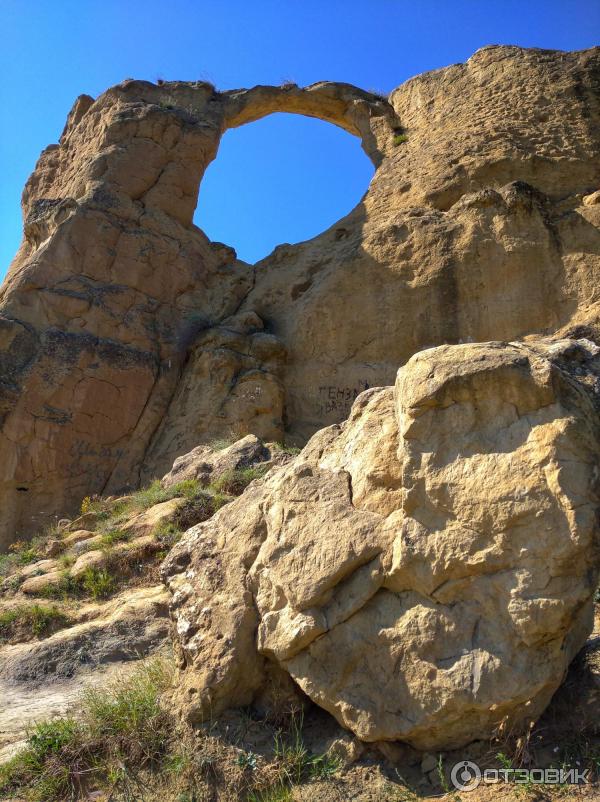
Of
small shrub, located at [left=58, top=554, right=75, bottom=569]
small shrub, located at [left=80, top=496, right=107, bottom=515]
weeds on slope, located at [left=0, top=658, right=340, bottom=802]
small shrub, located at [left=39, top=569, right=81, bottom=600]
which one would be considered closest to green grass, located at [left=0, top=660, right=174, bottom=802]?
weeds on slope, located at [left=0, top=658, right=340, bottom=802]

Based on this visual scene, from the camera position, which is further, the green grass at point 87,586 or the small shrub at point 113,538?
the small shrub at point 113,538

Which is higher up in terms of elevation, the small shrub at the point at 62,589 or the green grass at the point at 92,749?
the small shrub at the point at 62,589

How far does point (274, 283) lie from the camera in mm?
11633

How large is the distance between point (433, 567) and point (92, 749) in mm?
1870

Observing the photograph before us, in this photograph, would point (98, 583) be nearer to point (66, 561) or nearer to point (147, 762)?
point (66, 561)

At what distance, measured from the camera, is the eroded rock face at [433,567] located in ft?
9.63

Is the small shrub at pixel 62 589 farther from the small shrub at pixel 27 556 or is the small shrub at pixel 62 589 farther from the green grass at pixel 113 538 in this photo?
the small shrub at pixel 27 556

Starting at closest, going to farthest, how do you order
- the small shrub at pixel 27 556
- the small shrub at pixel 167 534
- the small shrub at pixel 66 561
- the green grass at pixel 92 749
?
1. the green grass at pixel 92 749
2. the small shrub at pixel 167 534
3. the small shrub at pixel 66 561
4. the small shrub at pixel 27 556

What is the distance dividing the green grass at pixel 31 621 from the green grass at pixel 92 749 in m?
1.86

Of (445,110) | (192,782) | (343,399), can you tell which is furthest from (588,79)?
(192,782)

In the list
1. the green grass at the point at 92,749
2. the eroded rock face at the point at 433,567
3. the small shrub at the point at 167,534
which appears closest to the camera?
the eroded rock face at the point at 433,567

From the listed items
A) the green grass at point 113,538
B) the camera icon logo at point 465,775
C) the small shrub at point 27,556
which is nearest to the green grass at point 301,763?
the camera icon logo at point 465,775

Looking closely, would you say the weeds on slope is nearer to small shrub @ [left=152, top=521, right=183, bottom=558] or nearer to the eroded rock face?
the eroded rock face

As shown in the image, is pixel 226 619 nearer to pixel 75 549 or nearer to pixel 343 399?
pixel 75 549
